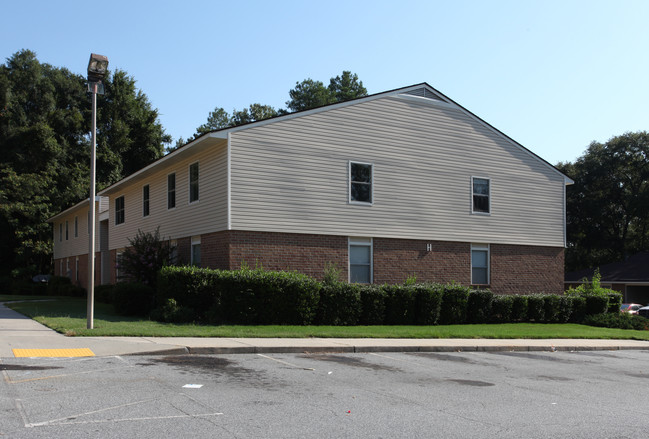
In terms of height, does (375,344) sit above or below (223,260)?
below

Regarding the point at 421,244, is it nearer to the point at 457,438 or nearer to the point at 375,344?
the point at 375,344

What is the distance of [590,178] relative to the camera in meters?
58.4

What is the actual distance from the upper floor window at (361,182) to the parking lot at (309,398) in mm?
10309

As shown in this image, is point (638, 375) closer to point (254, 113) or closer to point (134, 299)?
point (134, 299)

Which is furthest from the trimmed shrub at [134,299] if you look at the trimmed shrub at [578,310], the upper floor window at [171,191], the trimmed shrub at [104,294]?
the trimmed shrub at [578,310]

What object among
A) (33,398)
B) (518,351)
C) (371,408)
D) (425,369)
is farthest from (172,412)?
(518,351)

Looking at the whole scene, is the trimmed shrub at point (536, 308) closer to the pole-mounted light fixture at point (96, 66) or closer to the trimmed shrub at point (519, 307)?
the trimmed shrub at point (519, 307)

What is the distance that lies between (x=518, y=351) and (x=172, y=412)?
11.0 m

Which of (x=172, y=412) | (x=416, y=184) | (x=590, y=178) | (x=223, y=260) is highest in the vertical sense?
(x=590, y=178)

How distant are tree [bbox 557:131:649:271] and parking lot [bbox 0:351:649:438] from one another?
49.6 metres

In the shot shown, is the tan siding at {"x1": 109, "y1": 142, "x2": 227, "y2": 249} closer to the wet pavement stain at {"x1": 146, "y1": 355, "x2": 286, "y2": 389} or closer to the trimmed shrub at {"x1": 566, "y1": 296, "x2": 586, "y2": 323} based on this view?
the wet pavement stain at {"x1": 146, "y1": 355, "x2": 286, "y2": 389}

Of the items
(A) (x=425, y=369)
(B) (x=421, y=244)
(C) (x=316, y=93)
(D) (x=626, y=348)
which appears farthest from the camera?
(C) (x=316, y=93)

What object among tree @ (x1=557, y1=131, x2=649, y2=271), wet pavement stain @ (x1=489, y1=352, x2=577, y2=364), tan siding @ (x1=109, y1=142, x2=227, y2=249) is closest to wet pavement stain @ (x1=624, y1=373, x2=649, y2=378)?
wet pavement stain @ (x1=489, y1=352, x2=577, y2=364)

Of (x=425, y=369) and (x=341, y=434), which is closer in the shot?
(x=341, y=434)
